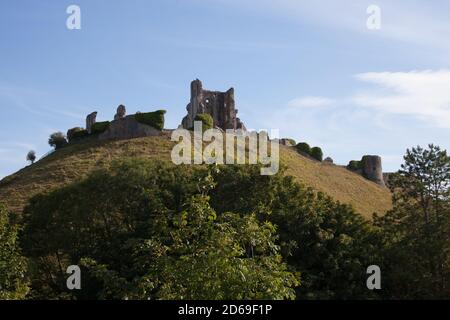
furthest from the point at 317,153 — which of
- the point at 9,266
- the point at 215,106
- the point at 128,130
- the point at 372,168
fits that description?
the point at 9,266

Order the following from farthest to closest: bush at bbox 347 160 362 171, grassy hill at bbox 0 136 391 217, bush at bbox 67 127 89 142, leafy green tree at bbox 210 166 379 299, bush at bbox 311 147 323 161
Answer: bush at bbox 347 160 362 171 < bush at bbox 311 147 323 161 < bush at bbox 67 127 89 142 < grassy hill at bbox 0 136 391 217 < leafy green tree at bbox 210 166 379 299

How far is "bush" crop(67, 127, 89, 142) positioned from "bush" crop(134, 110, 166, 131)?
8.30 m

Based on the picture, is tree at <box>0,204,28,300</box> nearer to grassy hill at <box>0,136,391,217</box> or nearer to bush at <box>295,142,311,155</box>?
grassy hill at <box>0,136,391,217</box>

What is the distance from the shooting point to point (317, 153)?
87375 millimetres

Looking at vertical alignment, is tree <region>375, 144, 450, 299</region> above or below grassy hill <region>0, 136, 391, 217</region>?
below

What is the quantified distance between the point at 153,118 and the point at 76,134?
38.8 feet

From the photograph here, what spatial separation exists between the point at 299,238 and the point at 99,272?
17307 mm

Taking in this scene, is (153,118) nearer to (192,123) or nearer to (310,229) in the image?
(192,123)

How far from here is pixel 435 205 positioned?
34.0 meters

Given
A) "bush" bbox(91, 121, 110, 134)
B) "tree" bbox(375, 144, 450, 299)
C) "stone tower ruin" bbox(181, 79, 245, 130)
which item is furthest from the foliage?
"stone tower ruin" bbox(181, 79, 245, 130)

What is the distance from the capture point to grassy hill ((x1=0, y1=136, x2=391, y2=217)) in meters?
55.7
